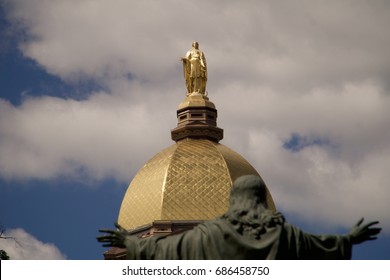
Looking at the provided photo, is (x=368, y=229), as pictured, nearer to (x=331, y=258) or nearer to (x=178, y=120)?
(x=331, y=258)

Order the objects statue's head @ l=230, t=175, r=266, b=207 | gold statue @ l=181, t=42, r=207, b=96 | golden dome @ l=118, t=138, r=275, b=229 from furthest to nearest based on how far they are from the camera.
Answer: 1. gold statue @ l=181, t=42, r=207, b=96
2. golden dome @ l=118, t=138, r=275, b=229
3. statue's head @ l=230, t=175, r=266, b=207

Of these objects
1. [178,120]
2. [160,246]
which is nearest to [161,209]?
[178,120]

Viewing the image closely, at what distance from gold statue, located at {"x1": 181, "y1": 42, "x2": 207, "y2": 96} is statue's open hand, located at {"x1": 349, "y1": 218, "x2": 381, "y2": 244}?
69101 millimetres

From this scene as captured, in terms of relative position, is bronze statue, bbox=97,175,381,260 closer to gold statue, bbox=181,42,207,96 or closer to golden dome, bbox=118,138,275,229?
golden dome, bbox=118,138,275,229

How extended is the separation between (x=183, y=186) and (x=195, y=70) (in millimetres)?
8002

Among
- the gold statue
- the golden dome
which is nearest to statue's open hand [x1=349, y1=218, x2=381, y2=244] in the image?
the golden dome

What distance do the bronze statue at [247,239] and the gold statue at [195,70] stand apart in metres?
69.1

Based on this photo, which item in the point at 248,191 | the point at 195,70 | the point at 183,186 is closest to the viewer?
the point at 248,191

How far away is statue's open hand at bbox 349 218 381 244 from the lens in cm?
2472

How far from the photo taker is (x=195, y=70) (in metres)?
94.2

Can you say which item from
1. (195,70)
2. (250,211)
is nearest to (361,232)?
(250,211)

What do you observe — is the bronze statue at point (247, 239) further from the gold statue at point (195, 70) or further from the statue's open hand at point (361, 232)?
the gold statue at point (195, 70)

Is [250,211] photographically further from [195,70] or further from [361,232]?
[195,70]
